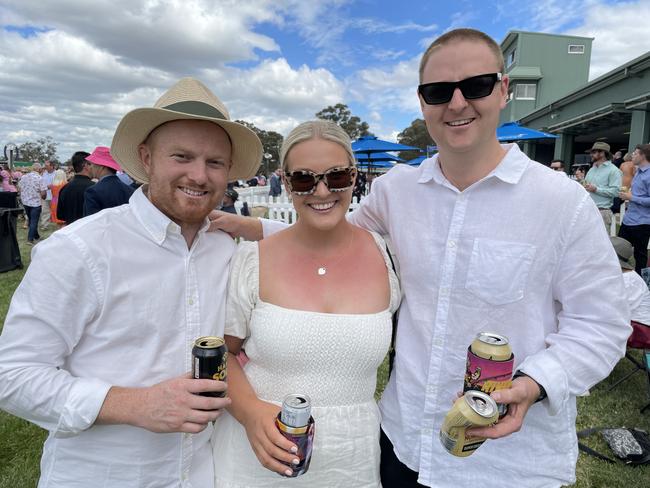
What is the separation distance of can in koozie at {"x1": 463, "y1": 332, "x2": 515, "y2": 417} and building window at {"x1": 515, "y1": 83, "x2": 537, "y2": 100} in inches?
1543

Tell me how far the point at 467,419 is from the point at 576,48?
4448 centimetres

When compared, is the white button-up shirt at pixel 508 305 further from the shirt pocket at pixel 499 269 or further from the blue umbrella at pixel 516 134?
the blue umbrella at pixel 516 134

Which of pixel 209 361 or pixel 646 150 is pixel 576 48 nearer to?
pixel 646 150

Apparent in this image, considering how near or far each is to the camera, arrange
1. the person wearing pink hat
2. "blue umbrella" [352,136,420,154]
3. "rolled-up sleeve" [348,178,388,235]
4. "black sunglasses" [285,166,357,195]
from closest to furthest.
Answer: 1. "black sunglasses" [285,166,357,195]
2. "rolled-up sleeve" [348,178,388,235]
3. the person wearing pink hat
4. "blue umbrella" [352,136,420,154]

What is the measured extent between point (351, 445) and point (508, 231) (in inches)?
40.4

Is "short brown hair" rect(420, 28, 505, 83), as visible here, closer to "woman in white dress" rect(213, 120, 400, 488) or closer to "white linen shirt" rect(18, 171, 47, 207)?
"woman in white dress" rect(213, 120, 400, 488)

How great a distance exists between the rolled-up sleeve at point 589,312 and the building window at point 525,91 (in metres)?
38.8

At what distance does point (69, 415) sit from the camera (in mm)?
1350

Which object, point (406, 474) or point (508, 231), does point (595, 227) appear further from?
point (406, 474)

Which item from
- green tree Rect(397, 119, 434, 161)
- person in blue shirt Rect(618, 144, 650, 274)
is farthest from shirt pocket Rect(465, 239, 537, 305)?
green tree Rect(397, 119, 434, 161)

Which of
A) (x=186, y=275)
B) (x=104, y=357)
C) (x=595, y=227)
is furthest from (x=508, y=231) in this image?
(x=104, y=357)

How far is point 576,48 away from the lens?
36344 mm

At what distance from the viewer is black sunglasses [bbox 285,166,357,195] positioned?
175 centimetres

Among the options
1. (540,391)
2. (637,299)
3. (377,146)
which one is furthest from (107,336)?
(377,146)
